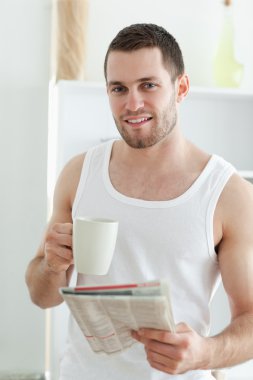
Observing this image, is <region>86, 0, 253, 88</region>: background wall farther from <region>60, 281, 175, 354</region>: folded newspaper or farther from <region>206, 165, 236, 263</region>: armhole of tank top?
<region>60, 281, 175, 354</region>: folded newspaper

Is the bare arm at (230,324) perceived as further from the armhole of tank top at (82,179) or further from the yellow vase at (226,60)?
the yellow vase at (226,60)

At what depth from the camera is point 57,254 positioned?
61.6 inches

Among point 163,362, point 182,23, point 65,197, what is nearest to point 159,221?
point 65,197

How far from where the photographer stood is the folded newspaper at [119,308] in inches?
46.6

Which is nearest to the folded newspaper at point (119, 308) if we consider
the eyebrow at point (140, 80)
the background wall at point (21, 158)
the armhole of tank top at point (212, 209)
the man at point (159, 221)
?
the man at point (159, 221)

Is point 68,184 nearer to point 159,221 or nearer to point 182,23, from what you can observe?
point 159,221

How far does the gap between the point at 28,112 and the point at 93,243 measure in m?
1.68

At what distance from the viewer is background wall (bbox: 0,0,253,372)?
301cm

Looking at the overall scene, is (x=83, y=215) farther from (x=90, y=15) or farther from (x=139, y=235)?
(x=90, y=15)

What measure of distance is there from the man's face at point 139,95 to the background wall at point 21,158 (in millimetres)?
1332

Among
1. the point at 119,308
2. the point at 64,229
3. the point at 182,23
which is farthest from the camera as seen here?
the point at 182,23

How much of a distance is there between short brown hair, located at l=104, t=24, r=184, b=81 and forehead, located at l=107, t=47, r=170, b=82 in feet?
0.05

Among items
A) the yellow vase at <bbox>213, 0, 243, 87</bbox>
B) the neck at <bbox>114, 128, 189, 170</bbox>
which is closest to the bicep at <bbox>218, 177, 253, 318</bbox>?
the neck at <bbox>114, 128, 189, 170</bbox>

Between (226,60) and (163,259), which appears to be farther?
(226,60)
